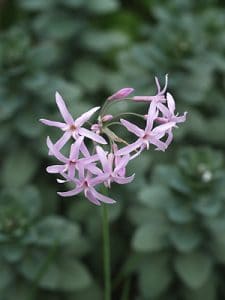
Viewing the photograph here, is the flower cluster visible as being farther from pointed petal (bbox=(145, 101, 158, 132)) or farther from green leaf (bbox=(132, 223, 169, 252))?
green leaf (bbox=(132, 223, 169, 252))

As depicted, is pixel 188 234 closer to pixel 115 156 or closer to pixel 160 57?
pixel 160 57

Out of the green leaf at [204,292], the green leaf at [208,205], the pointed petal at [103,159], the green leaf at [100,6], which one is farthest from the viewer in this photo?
the green leaf at [100,6]

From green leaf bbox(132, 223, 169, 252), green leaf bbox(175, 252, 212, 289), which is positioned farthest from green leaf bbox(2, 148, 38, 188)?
green leaf bbox(175, 252, 212, 289)

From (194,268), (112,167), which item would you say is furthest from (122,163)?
(194,268)

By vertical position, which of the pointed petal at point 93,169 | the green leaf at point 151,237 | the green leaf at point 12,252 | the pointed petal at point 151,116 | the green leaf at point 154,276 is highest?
the pointed petal at point 151,116

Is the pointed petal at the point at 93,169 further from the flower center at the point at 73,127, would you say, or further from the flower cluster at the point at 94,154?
the flower center at the point at 73,127

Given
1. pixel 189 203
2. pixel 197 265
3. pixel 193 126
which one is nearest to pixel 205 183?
pixel 189 203

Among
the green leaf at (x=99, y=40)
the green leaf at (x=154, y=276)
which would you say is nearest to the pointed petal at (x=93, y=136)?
the green leaf at (x=154, y=276)
